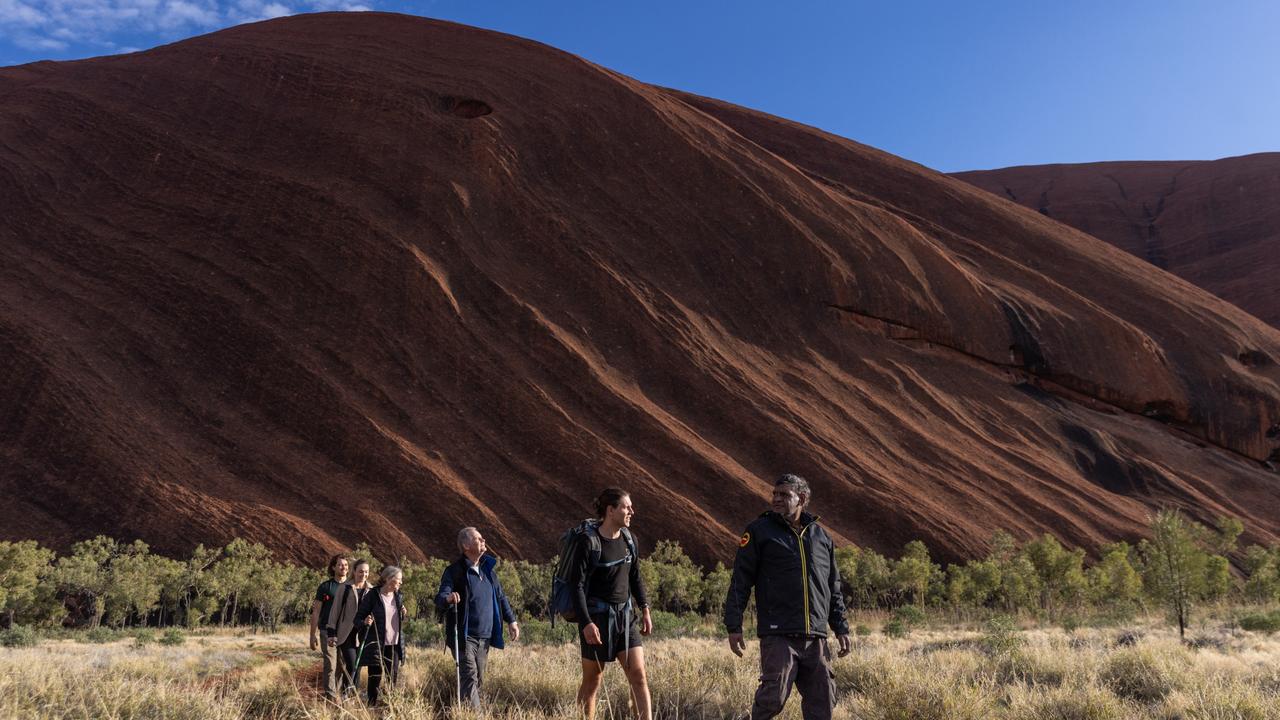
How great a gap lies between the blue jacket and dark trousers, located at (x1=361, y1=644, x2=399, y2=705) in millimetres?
1122

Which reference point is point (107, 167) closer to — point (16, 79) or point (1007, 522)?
point (16, 79)

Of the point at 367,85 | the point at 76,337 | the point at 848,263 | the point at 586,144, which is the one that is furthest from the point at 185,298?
the point at 848,263

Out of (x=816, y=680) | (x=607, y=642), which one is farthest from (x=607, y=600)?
(x=816, y=680)

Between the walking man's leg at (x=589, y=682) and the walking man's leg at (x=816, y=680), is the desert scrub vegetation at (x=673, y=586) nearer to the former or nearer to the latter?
the walking man's leg at (x=589, y=682)

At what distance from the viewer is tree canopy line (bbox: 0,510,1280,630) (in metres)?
22.5

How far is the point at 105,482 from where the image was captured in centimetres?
2777

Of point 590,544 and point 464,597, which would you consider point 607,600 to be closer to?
point 590,544

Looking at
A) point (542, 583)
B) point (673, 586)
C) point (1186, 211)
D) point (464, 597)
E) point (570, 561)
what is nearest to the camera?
point (570, 561)

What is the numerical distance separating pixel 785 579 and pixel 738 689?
2453 millimetres

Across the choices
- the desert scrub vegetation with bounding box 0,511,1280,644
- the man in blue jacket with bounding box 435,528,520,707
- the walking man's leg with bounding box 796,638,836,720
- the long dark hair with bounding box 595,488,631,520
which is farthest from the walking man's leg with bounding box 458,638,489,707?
the desert scrub vegetation with bounding box 0,511,1280,644

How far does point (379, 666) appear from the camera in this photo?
7.51 m

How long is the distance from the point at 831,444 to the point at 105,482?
84.0 ft

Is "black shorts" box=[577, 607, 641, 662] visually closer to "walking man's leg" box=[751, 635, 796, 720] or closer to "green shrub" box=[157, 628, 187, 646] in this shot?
"walking man's leg" box=[751, 635, 796, 720]

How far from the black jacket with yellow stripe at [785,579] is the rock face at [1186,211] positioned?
82.9 meters
